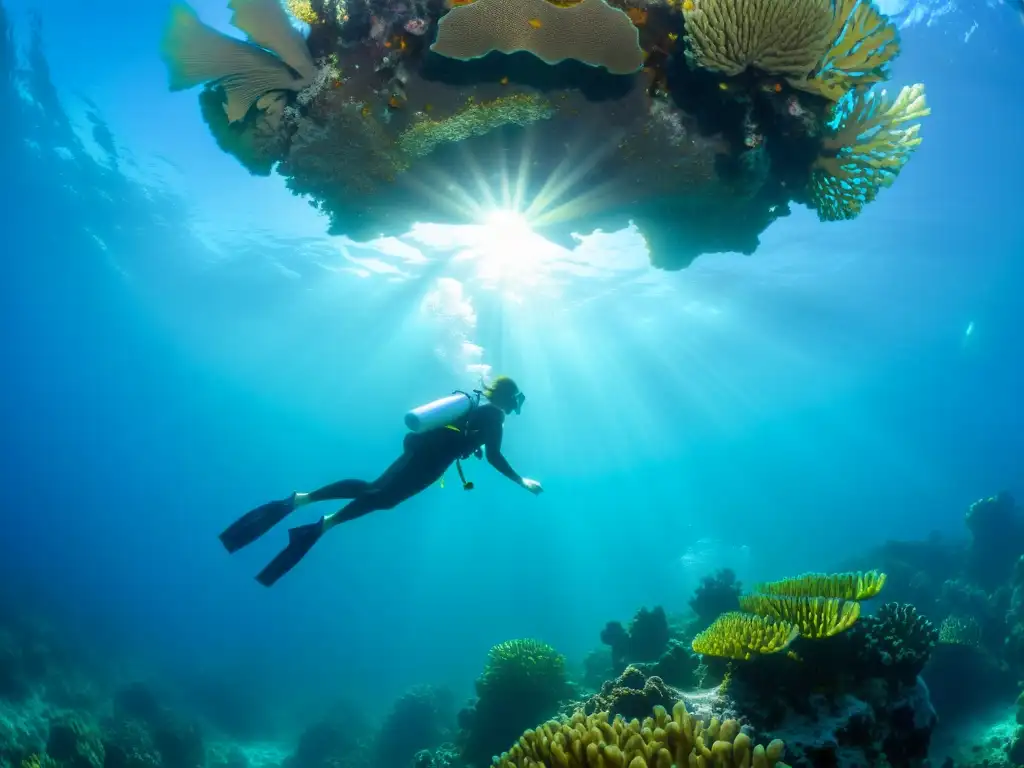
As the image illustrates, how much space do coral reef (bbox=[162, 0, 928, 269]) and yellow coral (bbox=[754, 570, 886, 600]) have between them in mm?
4243

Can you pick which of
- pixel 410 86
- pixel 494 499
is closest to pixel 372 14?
pixel 410 86

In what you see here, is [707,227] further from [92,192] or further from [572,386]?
[572,386]

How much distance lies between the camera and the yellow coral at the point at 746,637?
4.08m

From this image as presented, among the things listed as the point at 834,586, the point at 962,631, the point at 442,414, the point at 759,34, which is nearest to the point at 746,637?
the point at 834,586

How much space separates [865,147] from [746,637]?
5.46 meters

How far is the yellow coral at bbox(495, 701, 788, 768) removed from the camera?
104 inches

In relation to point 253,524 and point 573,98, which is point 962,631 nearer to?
point 573,98

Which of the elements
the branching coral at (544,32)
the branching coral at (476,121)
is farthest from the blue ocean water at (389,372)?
the branching coral at (544,32)

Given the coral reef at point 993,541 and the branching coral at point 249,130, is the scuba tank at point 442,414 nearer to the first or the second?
the branching coral at point 249,130

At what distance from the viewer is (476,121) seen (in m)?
6.11

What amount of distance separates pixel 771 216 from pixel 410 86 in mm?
5171

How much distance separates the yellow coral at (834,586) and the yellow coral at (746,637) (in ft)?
1.83

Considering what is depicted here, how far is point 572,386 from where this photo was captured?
51781mm

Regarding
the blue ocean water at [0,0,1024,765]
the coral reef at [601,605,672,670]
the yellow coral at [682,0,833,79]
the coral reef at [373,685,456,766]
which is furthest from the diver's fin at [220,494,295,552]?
the coral reef at [373,685,456,766]
